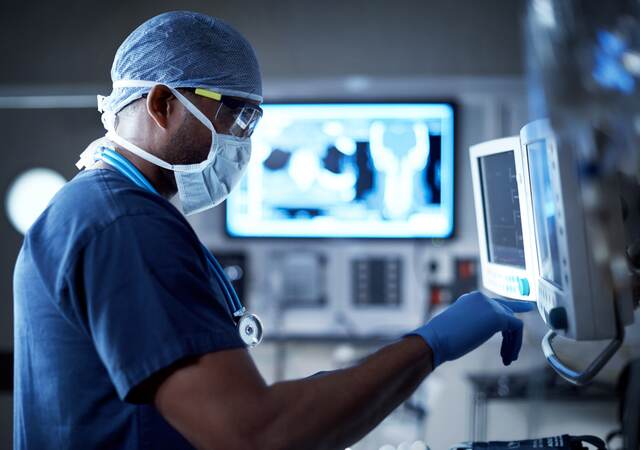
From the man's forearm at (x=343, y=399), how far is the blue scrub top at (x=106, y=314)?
0.10 m

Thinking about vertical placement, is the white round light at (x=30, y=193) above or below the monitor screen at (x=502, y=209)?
above

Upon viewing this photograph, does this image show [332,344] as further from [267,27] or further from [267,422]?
[267,422]

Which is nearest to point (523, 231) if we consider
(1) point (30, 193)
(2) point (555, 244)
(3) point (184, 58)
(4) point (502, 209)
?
(4) point (502, 209)

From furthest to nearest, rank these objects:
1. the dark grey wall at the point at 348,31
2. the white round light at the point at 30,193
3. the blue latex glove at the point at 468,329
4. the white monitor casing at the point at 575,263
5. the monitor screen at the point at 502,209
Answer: the white round light at the point at 30,193 → the dark grey wall at the point at 348,31 → the monitor screen at the point at 502,209 → the blue latex glove at the point at 468,329 → the white monitor casing at the point at 575,263

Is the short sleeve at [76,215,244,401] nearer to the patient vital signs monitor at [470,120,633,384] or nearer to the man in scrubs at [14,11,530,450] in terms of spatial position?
the man in scrubs at [14,11,530,450]

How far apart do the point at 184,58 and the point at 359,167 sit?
2292 mm

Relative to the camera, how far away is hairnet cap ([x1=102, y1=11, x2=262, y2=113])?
1.21 metres

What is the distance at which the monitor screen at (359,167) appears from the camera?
345cm

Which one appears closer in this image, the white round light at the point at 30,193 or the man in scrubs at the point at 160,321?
the man in scrubs at the point at 160,321

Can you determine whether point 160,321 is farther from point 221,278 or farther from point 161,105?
point 161,105

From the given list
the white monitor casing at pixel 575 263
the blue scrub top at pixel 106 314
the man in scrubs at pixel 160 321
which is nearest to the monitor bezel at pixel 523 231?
the man in scrubs at pixel 160 321

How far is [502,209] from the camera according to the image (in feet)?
4.64

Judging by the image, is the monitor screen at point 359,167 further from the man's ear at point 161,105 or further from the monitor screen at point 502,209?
the man's ear at point 161,105

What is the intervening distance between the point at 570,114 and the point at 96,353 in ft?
2.22
